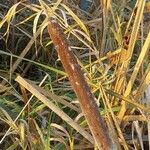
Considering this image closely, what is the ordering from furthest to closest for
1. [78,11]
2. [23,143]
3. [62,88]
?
[78,11] → [62,88] → [23,143]

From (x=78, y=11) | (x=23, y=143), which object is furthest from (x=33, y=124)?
(x=78, y=11)

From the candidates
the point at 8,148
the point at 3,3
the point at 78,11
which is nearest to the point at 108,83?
the point at 8,148

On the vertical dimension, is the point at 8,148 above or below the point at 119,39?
below

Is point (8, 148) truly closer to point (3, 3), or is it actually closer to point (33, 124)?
point (33, 124)

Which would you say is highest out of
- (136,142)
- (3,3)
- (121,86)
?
(3,3)

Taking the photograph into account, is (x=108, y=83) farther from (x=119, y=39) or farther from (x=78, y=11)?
(x=78, y=11)

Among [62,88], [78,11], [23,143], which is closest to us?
[23,143]

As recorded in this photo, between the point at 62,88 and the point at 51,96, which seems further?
the point at 62,88
